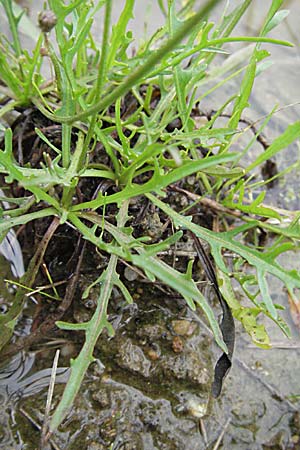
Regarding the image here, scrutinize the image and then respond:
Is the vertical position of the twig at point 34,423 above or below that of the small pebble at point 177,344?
below

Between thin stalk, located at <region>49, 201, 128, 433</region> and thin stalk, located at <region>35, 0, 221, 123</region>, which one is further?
thin stalk, located at <region>49, 201, 128, 433</region>

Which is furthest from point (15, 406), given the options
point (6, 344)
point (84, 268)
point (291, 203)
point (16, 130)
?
point (291, 203)

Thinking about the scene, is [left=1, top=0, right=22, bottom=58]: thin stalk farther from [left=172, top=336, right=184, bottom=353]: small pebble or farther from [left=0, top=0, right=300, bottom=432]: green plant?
[left=172, top=336, right=184, bottom=353]: small pebble

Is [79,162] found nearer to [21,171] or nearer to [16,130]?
[21,171]

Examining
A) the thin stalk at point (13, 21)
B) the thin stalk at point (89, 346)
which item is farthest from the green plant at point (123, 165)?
the thin stalk at point (13, 21)

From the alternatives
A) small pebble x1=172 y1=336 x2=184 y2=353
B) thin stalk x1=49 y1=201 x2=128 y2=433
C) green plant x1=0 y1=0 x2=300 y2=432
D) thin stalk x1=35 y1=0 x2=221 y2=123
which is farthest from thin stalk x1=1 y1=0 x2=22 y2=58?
small pebble x1=172 y1=336 x2=184 y2=353

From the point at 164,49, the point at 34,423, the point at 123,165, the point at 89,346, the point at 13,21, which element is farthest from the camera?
the point at 13,21

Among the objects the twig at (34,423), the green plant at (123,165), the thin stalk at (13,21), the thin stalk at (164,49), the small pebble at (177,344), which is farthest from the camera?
the thin stalk at (13,21)

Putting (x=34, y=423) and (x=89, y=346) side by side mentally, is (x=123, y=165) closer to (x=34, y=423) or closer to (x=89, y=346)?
(x=89, y=346)

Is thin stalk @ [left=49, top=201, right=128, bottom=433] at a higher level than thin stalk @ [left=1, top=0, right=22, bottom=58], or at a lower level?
lower

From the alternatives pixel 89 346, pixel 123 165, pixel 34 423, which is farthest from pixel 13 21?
pixel 34 423


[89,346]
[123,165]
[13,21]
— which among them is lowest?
[89,346]

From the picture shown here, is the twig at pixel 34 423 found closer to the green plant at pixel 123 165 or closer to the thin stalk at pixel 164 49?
the green plant at pixel 123 165
